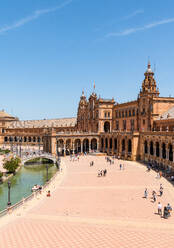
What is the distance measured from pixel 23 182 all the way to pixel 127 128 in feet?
145

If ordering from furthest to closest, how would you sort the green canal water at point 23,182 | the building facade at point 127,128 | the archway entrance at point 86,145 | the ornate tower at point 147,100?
the archway entrance at point 86,145 < the ornate tower at point 147,100 < the building facade at point 127,128 < the green canal water at point 23,182

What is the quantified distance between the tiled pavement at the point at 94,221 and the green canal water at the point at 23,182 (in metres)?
7.86

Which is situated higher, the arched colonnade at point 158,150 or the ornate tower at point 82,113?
the ornate tower at point 82,113

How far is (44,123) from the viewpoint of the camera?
142875 millimetres

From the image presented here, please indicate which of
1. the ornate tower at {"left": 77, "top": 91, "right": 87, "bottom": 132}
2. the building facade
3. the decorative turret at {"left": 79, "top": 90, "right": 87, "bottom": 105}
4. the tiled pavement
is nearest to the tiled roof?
the ornate tower at {"left": 77, "top": 91, "right": 87, "bottom": 132}

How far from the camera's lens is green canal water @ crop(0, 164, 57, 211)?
43.3 metres

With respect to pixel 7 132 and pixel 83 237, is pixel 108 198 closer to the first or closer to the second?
pixel 83 237

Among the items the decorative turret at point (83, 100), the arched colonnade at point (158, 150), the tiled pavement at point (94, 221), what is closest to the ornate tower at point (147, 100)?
the arched colonnade at point (158, 150)

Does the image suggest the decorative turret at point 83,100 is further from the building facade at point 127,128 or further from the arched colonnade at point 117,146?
the arched colonnade at point 117,146

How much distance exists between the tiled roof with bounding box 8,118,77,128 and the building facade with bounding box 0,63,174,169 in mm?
18630

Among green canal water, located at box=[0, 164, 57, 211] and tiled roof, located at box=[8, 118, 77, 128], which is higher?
tiled roof, located at box=[8, 118, 77, 128]

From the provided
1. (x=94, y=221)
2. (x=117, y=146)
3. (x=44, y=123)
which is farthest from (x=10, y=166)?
(x=44, y=123)

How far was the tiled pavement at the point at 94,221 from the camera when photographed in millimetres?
22062

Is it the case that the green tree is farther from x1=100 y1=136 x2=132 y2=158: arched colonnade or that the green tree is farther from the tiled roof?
the tiled roof
